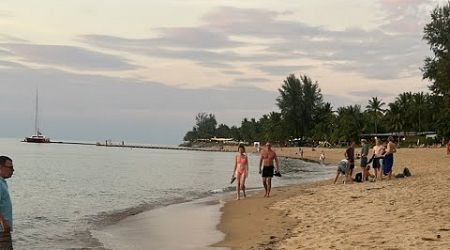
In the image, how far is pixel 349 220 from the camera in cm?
996

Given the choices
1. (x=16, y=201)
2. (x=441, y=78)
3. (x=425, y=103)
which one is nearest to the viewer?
(x=16, y=201)

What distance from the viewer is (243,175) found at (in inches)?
629

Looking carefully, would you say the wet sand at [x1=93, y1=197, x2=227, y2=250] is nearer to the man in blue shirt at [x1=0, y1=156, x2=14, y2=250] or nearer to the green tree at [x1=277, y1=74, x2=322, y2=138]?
the man in blue shirt at [x1=0, y1=156, x2=14, y2=250]

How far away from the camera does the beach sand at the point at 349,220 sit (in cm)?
789

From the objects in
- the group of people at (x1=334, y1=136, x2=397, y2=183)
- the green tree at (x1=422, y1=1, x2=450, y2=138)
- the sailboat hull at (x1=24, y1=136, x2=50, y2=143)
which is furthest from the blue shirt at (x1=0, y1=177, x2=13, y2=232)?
the sailboat hull at (x1=24, y1=136, x2=50, y2=143)

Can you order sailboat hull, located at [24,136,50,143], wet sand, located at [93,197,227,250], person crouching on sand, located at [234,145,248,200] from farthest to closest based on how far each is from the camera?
1. sailboat hull, located at [24,136,50,143]
2. person crouching on sand, located at [234,145,248,200]
3. wet sand, located at [93,197,227,250]

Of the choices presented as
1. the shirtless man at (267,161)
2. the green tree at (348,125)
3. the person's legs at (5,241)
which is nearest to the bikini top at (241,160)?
the shirtless man at (267,161)

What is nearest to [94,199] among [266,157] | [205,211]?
[205,211]

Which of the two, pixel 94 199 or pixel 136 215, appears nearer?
pixel 136 215

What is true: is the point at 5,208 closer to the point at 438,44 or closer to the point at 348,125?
the point at 438,44

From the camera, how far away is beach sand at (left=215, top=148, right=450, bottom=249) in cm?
789

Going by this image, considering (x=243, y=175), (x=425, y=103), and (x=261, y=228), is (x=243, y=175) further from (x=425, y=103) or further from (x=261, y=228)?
(x=425, y=103)

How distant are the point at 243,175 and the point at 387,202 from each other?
5.21 metres

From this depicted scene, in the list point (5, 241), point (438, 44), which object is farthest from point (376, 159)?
point (438, 44)
